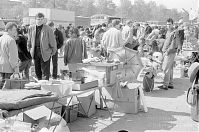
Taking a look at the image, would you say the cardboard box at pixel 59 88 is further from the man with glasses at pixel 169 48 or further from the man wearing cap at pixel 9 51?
the man with glasses at pixel 169 48

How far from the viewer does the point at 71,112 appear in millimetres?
5875

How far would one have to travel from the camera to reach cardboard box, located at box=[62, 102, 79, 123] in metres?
5.80

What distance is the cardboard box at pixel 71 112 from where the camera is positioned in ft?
19.0

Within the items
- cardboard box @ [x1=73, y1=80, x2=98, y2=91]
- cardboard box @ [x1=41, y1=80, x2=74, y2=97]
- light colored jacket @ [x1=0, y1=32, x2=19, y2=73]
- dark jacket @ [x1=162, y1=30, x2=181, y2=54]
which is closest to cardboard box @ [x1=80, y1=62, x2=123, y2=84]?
cardboard box @ [x1=73, y1=80, x2=98, y2=91]

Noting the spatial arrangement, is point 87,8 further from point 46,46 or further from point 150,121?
point 150,121

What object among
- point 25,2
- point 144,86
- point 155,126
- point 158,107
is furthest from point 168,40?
point 25,2

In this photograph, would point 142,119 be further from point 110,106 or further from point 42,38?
point 42,38

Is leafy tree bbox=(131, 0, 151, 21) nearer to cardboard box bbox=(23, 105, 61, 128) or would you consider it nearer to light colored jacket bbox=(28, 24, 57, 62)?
light colored jacket bbox=(28, 24, 57, 62)

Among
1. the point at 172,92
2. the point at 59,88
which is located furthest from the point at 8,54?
the point at 172,92

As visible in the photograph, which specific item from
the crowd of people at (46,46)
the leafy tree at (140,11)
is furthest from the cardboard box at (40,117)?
the leafy tree at (140,11)

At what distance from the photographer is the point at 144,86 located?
347 inches

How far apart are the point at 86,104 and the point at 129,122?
33.7 inches

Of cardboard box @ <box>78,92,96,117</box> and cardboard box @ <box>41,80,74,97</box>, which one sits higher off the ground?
cardboard box @ <box>41,80,74,97</box>

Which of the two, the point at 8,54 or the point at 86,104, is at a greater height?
the point at 8,54
